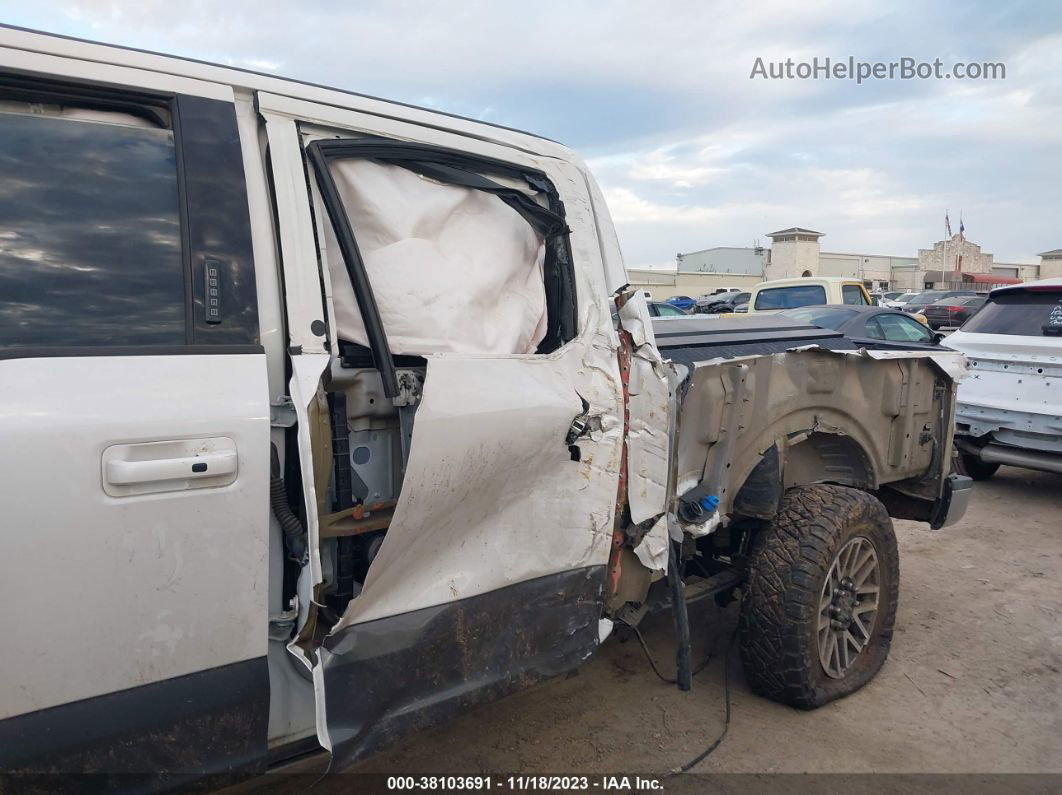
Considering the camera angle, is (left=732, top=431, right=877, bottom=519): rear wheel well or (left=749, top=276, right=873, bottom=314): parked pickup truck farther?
(left=749, top=276, right=873, bottom=314): parked pickup truck

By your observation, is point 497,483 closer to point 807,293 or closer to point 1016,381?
point 1016,381

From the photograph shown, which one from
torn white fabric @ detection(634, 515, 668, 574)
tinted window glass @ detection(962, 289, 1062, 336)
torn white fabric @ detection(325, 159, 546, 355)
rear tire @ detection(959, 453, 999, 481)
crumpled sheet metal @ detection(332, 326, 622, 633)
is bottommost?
rear tire @ detection(959, 453, 999, 481)

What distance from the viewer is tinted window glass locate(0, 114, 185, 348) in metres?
1.62

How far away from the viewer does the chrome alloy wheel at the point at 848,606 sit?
3393 millimetres

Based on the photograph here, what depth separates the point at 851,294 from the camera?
12734 mm

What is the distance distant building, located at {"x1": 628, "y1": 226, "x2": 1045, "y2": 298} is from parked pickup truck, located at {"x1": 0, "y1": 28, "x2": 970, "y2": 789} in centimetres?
3956

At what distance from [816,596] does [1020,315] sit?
5097 mm

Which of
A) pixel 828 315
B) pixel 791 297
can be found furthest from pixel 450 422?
pixel 791 297

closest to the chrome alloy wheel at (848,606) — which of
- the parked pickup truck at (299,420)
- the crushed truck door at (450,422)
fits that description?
the parked pickup truck at (299,420)

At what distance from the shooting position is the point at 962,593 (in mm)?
4820

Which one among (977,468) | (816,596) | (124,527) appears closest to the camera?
(124,527)

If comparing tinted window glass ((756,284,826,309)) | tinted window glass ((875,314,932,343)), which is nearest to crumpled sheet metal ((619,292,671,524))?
tinted window glass ((875,314,932,343))

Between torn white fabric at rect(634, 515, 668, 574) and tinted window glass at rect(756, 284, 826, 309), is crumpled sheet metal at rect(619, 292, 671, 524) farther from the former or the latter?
tinted window glass at rect(756, 284, 826, 309)

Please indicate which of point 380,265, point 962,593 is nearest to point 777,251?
point 962,593
